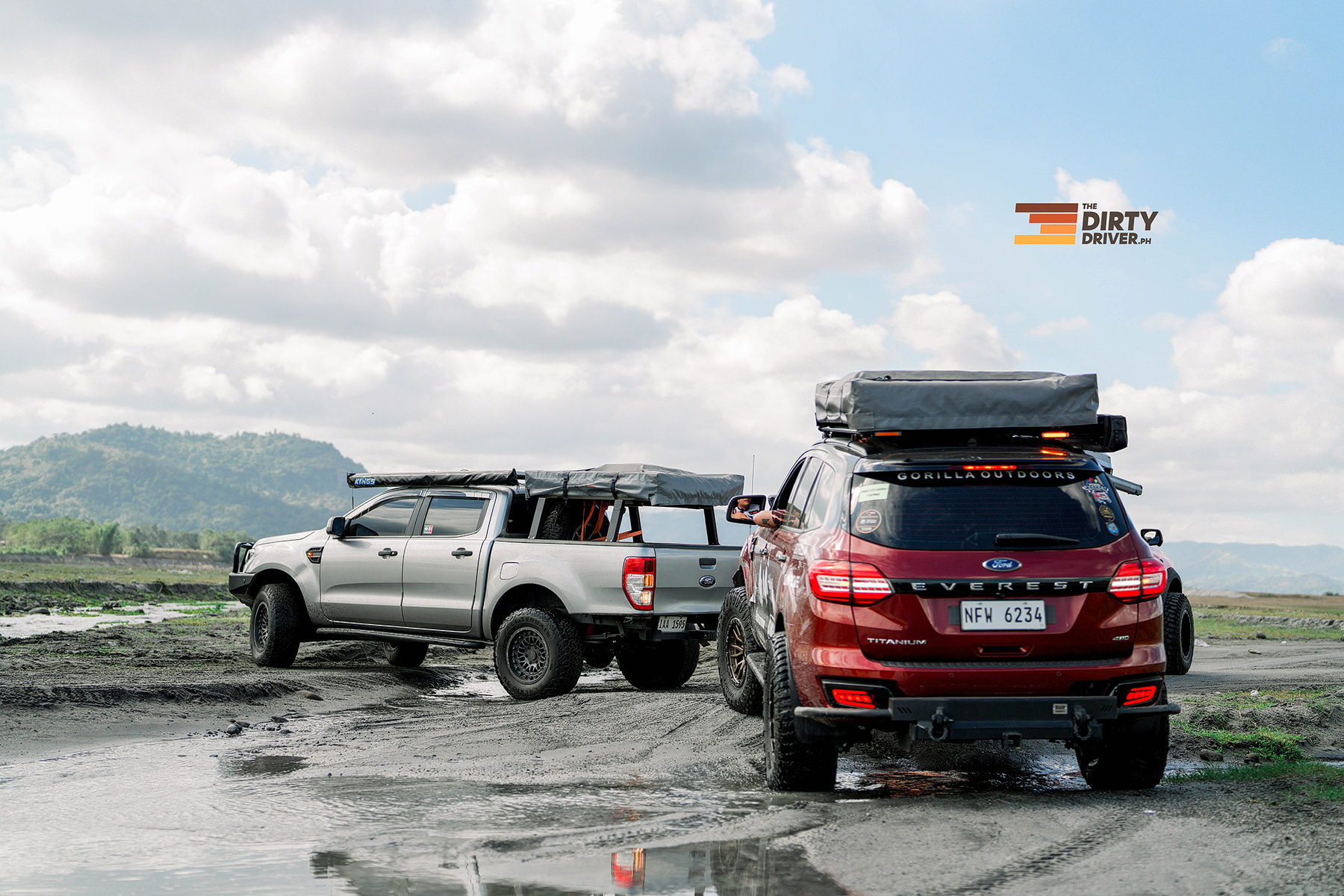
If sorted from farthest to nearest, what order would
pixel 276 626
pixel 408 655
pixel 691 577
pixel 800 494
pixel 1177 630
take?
pixel 408 655
pixel 276 626
pixel 1177 630
pixel 691 577
pixel 800 494

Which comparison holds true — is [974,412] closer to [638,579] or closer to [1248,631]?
[638,579]

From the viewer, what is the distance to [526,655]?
11398mm

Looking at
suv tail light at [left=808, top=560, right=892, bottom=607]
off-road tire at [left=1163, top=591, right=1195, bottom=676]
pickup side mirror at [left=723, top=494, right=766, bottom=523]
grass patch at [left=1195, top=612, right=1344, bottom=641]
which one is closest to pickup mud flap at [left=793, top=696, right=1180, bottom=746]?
suv tail light at [left=808, top=560, right=892, bottom=607]

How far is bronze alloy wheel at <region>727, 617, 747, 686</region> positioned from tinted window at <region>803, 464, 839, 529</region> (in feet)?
9.08

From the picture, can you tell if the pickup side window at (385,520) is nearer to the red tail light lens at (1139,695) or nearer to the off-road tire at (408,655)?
the off-road tire at (408,655)

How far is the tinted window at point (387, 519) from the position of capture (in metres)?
12.7

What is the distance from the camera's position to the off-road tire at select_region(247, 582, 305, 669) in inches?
526

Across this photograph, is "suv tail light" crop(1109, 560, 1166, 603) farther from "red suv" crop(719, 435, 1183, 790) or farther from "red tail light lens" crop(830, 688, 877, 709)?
"red tail light lens" crop(830, 688, 877, 709)

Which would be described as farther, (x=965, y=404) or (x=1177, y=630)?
(x=1177, y=630)

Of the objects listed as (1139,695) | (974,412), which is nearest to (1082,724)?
(1139,695)

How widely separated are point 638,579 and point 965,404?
4.94 metres

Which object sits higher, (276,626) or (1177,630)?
(1177,630)

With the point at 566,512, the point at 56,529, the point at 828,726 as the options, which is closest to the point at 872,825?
the point at 828,726

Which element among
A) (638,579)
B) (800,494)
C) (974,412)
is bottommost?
(638,579)
